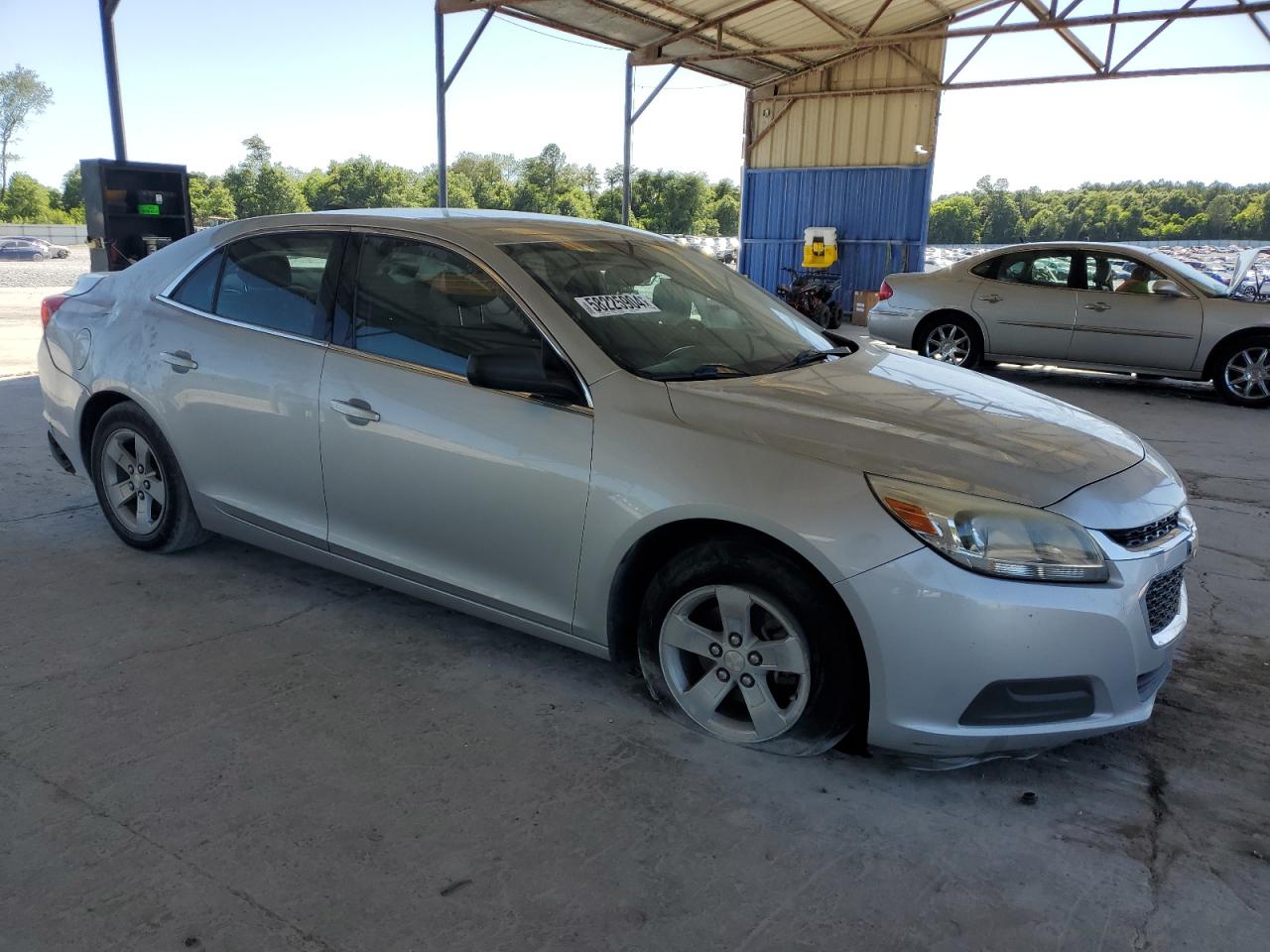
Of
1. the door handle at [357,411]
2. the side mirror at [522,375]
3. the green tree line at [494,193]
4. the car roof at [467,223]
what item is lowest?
the door handle at [357,411]

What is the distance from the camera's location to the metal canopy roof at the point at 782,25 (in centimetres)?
1209

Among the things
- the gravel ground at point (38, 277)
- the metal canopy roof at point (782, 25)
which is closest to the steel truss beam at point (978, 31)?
the metal canopy roof at point (782, 25)

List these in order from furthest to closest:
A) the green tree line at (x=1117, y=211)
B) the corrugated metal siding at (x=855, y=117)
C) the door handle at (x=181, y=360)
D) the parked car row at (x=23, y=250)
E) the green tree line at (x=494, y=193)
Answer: the parked car row at (x=23, y=250) < the green tree line at (x=494, y=193) < the corrugated metal siding at (x=855, y=117) < the green tree line at (x=1117, y=211) < the door handle at (x=181, y=360)

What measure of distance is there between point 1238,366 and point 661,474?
326 inches

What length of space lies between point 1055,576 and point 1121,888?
0.74 metres

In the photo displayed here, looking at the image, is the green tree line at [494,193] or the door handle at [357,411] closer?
the door handle at [357,411]

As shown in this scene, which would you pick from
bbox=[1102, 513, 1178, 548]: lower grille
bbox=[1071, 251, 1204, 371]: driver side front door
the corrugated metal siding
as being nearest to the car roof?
bbox=[1102, 513, 1178, 548]: lower grille

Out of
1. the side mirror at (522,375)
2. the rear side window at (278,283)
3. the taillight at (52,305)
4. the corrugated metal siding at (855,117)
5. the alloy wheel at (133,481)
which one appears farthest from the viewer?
the corrugated metal siding at (855,117)

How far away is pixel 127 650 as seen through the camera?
3.28m

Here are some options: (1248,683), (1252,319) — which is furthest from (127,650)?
(1252,319)

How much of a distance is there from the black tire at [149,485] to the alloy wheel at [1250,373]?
349 inches

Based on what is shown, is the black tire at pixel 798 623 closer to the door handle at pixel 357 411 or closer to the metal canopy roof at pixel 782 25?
the door handle at pixel 357 411

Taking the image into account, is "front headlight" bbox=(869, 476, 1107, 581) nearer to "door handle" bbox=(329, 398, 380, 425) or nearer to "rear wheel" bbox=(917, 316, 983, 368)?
"door handle" bbox=(329, 398, 380, 425)

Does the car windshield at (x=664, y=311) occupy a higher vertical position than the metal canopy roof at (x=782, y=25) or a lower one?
lower
